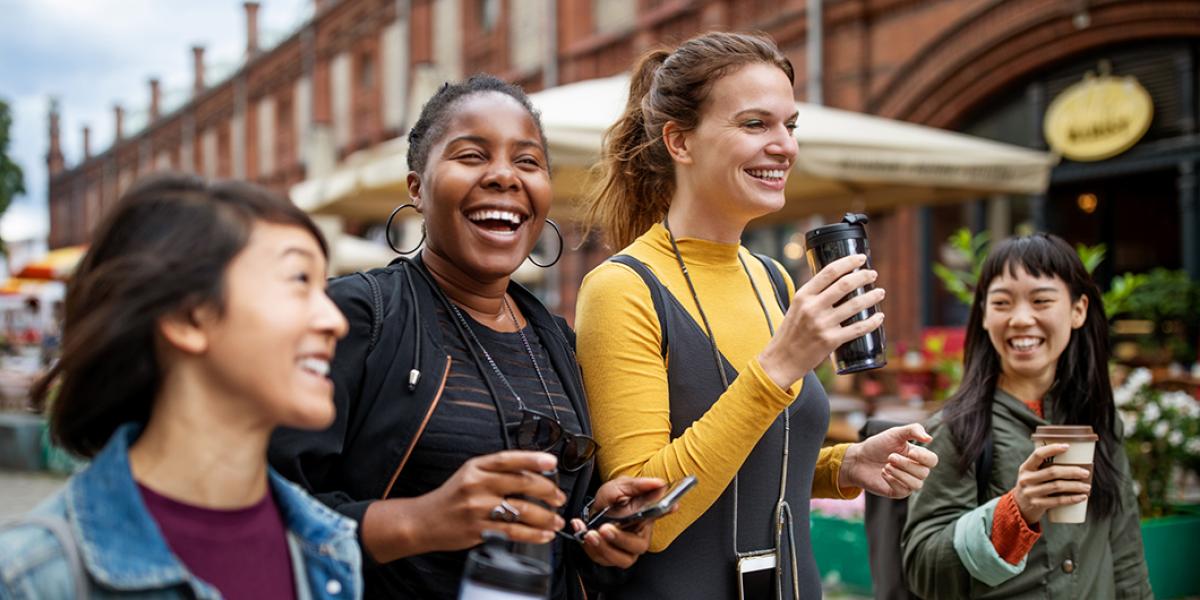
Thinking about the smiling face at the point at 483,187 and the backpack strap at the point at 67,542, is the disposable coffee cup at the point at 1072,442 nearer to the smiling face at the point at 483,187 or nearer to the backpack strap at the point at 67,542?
the smiling face at the point at 483,187

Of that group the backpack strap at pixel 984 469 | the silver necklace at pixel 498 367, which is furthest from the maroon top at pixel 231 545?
the backpack strap at pixel 984 469

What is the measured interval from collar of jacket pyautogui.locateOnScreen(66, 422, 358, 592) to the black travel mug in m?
1.10

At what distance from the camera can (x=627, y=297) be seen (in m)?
1.87

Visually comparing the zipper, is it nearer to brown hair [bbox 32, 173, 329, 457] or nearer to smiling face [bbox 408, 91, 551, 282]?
smiling face [bbox 408, 91, 551, 282]

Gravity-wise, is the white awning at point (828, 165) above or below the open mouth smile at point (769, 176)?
above

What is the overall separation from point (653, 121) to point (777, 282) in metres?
0.45

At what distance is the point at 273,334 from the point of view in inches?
45.1

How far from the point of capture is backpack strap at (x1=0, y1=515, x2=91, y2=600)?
1.08 m

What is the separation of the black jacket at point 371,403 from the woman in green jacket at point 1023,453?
4.48 feet

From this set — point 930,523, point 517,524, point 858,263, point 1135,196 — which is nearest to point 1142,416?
point 930,523

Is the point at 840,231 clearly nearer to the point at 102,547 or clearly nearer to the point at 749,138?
the point at 749,138

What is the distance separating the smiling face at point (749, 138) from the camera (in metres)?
1.92

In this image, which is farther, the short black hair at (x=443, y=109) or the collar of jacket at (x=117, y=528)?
the short black hair at (x=443, y=109)

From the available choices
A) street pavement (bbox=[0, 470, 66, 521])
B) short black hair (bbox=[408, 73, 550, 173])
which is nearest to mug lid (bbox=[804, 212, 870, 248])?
short black hair (bbox=[408, 73, 550, 173])
